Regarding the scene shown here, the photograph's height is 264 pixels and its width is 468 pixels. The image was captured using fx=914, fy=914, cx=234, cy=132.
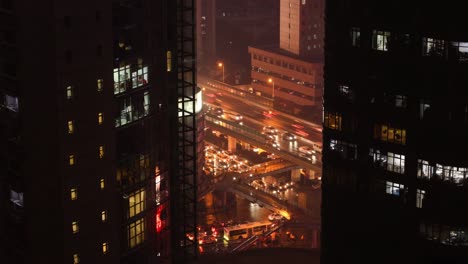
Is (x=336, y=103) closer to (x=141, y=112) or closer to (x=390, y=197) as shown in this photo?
(x=390, y=197)

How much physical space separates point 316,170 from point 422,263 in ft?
232

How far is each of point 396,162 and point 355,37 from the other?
6102 millimetres

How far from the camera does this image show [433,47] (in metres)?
39.7

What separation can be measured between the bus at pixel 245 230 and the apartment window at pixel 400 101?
54458 mm

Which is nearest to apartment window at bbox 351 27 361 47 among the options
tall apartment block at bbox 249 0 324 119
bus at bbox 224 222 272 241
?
bus at bbox 224 222 272 241

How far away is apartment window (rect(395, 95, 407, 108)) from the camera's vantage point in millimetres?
41094

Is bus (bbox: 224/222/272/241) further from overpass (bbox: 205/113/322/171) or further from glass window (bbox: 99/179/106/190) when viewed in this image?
glass window (bbox: 99/179/106/190)

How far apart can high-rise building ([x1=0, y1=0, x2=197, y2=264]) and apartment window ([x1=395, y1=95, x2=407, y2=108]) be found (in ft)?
61.5

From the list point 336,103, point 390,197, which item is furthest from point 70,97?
point 390,197

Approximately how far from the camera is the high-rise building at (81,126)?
166 ft

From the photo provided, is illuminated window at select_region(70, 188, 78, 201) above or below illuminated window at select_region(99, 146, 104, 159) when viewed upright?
below

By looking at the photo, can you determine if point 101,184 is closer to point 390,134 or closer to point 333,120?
point 333,120

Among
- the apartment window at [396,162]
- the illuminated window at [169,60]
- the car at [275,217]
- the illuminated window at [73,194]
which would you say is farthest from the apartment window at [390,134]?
the car at [275,217]

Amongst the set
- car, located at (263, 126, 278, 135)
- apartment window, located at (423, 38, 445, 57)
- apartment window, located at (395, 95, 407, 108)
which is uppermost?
apartment window, located at (423, 38, 445, 57)
